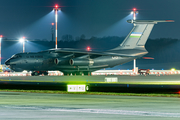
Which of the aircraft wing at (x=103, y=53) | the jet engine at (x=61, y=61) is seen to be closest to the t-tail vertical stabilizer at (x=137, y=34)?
the aircraft wing at (x=103, y=53)

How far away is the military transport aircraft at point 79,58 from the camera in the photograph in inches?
1718

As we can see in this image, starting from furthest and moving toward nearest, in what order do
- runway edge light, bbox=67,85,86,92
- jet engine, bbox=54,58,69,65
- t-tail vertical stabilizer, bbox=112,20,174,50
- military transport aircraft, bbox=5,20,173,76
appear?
1. t-tail vertical stabilizer, bbox=112,20,174,50
2. jet engine, bbox=54,58,69,65
3. military transport aircraft, bbox=5,20,173,76
4. runway edge light, bbox=67,85,86,92

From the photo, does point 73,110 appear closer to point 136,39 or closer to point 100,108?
point 100,108

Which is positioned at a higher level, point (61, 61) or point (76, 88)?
point (61, 61)

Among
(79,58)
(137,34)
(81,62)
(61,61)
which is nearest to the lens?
(81,62)

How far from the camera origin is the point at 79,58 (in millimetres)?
45281

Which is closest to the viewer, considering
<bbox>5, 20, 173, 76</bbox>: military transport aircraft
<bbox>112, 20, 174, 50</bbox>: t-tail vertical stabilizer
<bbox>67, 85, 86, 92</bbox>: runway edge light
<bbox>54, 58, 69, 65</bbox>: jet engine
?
<bbox>67, 85, 86, 92</bbox>: runway edge light

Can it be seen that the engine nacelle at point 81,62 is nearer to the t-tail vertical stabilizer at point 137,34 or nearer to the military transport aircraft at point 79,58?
the military transport aircraft at point 79,58

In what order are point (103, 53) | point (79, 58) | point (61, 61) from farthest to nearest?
point (79, 58) < point (103, 53) < point (61, 61)

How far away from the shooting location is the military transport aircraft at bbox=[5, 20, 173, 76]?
43625mm

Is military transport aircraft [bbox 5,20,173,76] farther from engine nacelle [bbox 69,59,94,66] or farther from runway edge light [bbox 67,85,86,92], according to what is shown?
runway edge light [bbox 67,85,86,92]

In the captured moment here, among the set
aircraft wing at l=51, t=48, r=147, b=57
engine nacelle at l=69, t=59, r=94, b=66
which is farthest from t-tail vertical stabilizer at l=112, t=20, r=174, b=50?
engine nacelle at l=69, t=59, r=94, b=66

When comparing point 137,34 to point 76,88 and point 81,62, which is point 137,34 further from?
point 76,88

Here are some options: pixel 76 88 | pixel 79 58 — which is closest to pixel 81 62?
pixel 79 58
